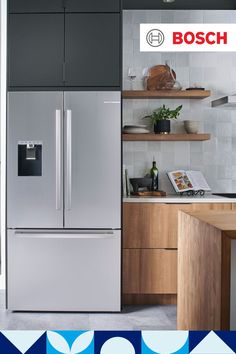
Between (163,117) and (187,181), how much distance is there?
0.63 meters

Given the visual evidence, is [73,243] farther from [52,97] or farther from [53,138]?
[52,97]

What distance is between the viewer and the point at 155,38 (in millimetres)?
5055

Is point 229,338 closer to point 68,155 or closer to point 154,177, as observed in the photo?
point 68,155

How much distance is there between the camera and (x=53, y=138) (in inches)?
166

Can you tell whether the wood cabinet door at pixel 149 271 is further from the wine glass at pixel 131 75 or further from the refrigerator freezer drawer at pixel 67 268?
the wine glass at pixel 131 75

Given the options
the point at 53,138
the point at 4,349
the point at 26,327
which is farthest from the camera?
the point at 53,138

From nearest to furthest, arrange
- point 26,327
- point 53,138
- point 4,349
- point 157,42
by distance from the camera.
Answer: point 4,349, point 26,327, point 53,138, point 157,42

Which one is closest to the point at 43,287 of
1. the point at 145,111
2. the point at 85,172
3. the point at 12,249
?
the point at 12,249

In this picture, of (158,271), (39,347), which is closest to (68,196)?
(158,271)

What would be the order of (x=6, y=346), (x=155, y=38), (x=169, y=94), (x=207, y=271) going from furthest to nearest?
1. (x=155, y=38)
2. (x=169, y=94)
3. (x=207, y=271)
4. (x=6, y=346)

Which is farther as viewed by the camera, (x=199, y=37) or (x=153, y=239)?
(x=199, y=37)

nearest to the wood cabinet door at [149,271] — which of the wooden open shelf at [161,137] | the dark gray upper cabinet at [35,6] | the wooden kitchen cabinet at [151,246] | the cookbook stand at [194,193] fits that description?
the wooden kitchen cabinet at [151,246]

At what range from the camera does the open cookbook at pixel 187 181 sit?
15.9 ft

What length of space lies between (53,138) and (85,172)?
1.21 feet
